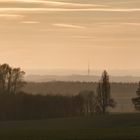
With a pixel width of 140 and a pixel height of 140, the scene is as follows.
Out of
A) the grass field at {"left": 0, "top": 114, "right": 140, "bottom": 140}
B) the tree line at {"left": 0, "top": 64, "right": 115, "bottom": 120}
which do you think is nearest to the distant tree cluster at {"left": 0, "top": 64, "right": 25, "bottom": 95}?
the tree line at {"left": 0, "top": 64, "right": 115, "bottom": 120}

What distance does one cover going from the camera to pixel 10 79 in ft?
541

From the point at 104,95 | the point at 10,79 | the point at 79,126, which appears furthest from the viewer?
the point at 10,79

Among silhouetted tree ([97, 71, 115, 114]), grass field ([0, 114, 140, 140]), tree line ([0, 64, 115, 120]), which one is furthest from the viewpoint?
silhouetted tree ([97, 71, 115, 114])

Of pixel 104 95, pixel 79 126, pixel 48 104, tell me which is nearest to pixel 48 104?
pixel 48 104

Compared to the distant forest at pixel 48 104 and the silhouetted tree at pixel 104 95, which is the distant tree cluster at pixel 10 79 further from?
the silhouetted tree at pixel 104 95

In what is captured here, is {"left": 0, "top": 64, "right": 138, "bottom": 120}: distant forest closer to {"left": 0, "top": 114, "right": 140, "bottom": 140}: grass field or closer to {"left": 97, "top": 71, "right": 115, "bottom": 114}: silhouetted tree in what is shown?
{"left": 97, "top": 71, "right": 115, "bottom": 114}: silhouetted tree

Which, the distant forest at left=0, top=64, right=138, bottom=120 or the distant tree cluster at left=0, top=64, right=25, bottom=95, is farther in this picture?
the distant tree cluster at left=0, top=64, right=25, bottom=95

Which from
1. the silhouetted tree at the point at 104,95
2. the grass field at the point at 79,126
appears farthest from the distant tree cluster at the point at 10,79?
the grass field at the point at 79,126

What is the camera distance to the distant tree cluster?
160 metres

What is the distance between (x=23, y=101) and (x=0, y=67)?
2345cm

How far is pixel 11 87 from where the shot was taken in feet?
531

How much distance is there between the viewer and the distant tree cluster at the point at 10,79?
160 meters

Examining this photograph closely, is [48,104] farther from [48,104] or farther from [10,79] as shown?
[10,79]

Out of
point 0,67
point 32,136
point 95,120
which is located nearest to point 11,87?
point 0,67
